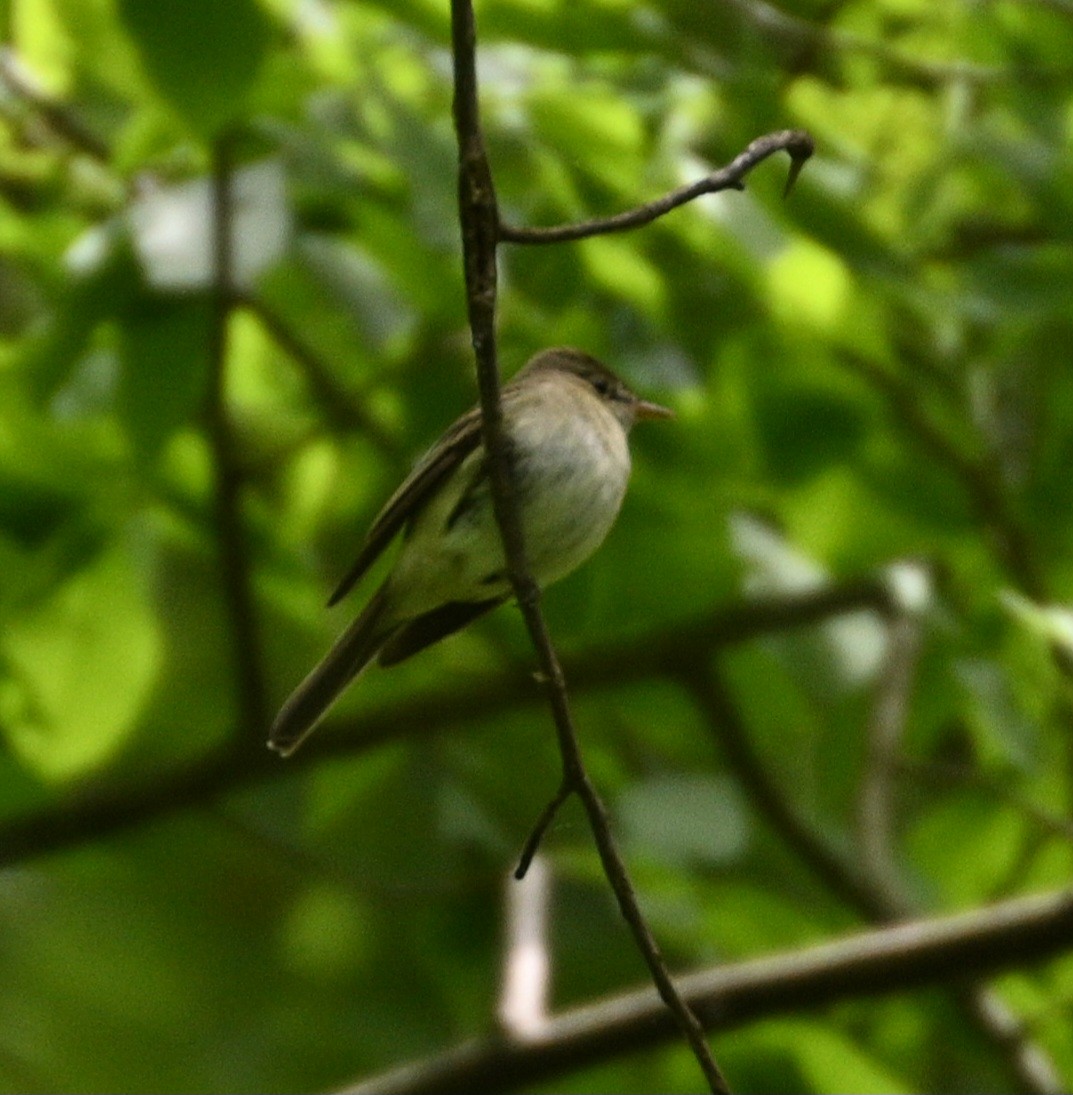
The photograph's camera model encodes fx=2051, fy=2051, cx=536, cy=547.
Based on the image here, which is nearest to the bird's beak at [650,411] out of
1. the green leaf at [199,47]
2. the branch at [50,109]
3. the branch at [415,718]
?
the branch at [415,718]

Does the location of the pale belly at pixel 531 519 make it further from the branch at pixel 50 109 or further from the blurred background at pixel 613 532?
the branch at pixel 50 109

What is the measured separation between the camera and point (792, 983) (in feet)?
11.4

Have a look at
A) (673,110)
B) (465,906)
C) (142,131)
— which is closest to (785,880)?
(465,906)

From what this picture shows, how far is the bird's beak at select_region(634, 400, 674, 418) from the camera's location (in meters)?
3.59

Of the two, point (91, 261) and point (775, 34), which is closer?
point (91, 261)

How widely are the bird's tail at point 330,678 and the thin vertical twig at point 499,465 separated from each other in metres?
0.92

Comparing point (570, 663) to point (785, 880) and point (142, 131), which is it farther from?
point (142, 131)

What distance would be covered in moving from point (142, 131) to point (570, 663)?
1364mm

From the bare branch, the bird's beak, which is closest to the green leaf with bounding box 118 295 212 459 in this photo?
the bare branch

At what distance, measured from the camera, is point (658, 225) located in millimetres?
3379

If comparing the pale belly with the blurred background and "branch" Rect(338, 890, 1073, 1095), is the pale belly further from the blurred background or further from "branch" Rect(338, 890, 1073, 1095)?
"branch" Rect(338, 890, 1073, 1095)

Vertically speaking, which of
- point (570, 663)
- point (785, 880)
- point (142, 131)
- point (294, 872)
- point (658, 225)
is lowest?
point (294, 872)

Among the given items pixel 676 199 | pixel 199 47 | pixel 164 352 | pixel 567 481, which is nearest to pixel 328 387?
pixel 164 352

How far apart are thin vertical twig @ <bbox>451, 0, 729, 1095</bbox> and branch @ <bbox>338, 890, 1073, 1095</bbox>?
137 centimetres
